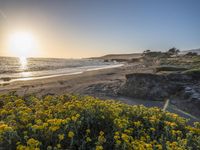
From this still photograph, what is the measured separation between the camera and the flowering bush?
4.73 meters

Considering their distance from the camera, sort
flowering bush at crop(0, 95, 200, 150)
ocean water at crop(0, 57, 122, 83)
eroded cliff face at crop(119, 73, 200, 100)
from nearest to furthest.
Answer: flowering bush at crop(0, 95, 200, 150), eroded cliff face at crop(119, 73, 200, 100), ocean water at crop(0, 57, 122, 83)

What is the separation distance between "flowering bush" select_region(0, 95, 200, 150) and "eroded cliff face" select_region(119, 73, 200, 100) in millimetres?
4923

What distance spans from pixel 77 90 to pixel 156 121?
7808 millimetres

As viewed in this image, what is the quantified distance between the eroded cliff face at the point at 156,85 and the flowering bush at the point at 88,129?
4923 millimetres

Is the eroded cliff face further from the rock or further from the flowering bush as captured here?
the flowering bush

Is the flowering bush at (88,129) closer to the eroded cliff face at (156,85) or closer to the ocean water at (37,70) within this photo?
the eroded cliff face at (156,85)

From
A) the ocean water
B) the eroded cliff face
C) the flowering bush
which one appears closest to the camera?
the flowering bush

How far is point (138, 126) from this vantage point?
A: 583 centimetres

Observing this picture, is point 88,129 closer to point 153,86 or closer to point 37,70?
point 153,86

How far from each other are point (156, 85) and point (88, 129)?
25.1ft

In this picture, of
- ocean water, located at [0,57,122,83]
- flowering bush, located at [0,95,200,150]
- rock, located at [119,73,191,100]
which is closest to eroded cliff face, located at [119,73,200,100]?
rock, located at [119,73,191,100]

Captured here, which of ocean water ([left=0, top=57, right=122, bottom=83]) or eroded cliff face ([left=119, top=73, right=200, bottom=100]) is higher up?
eroded cliff face ([left=119, top=73, right=200, bottom=100])

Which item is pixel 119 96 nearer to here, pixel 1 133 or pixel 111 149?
pixel 111 149

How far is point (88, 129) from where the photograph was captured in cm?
529
